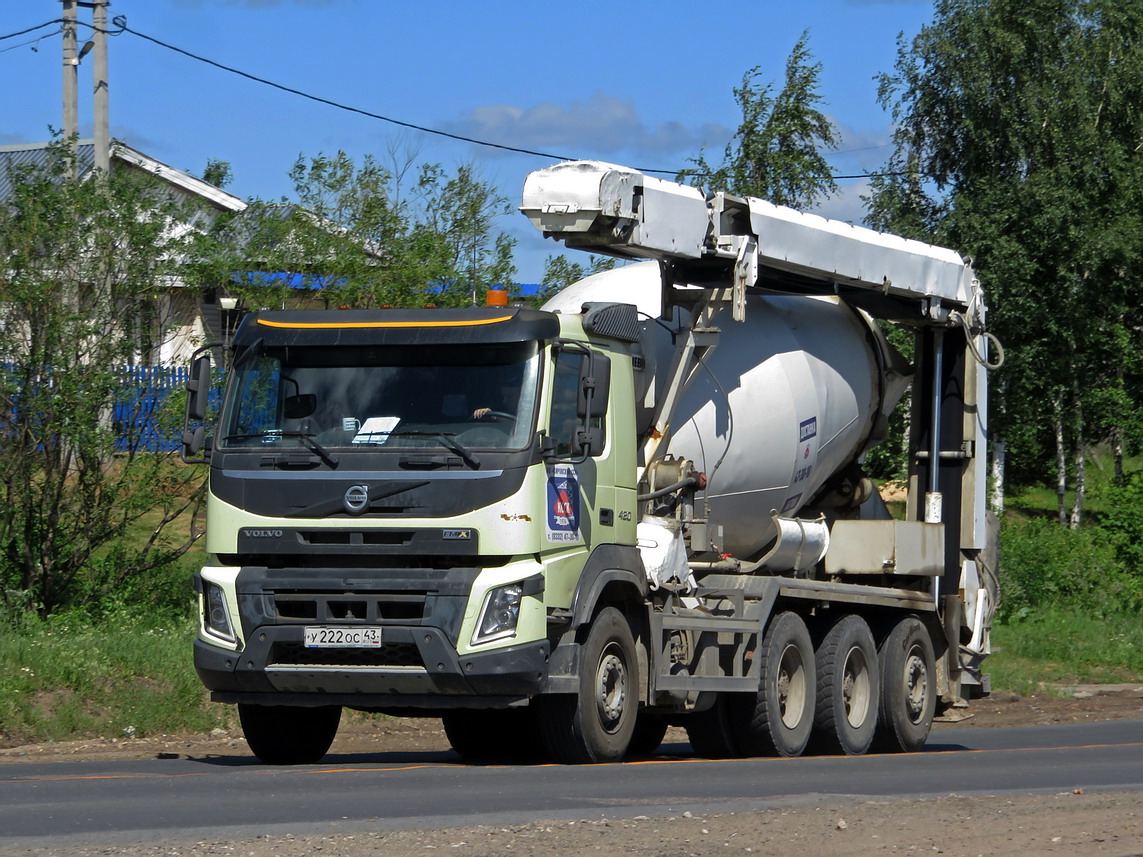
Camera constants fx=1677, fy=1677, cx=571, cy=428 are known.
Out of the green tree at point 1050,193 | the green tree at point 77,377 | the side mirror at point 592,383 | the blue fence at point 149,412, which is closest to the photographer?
the side mirror at point 592,383

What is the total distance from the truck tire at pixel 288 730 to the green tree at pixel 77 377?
628cm

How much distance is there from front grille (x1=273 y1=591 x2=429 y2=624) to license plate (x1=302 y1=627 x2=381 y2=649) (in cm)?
5

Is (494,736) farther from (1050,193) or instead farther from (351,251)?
(1050,193)

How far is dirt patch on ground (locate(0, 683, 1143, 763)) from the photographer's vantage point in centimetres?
1323

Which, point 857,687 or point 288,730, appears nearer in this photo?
Result: point 288,730

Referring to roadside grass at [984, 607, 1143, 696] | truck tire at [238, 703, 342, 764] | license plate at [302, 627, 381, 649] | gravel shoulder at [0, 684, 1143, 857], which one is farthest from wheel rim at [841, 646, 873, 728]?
roadside grass at [984, 607, 1143, 696]

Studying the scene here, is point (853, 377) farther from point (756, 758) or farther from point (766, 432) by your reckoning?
point (756, 758)

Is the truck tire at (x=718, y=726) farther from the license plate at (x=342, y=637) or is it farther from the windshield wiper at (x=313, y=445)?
the windshield wiper at (x=313, y=445)

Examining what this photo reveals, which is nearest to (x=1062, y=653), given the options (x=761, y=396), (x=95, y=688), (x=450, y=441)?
(x=761, y=396)

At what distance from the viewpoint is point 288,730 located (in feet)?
37.2

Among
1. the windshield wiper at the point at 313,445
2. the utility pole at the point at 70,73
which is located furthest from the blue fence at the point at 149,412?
the windshield wiper at the point at 313,445

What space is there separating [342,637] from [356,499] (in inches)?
32.1

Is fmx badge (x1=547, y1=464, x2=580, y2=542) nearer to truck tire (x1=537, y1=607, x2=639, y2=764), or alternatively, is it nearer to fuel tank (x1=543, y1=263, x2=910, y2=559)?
truck tire (x1=537, y1=607, x2=639, y2=764)

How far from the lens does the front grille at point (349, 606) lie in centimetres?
982
